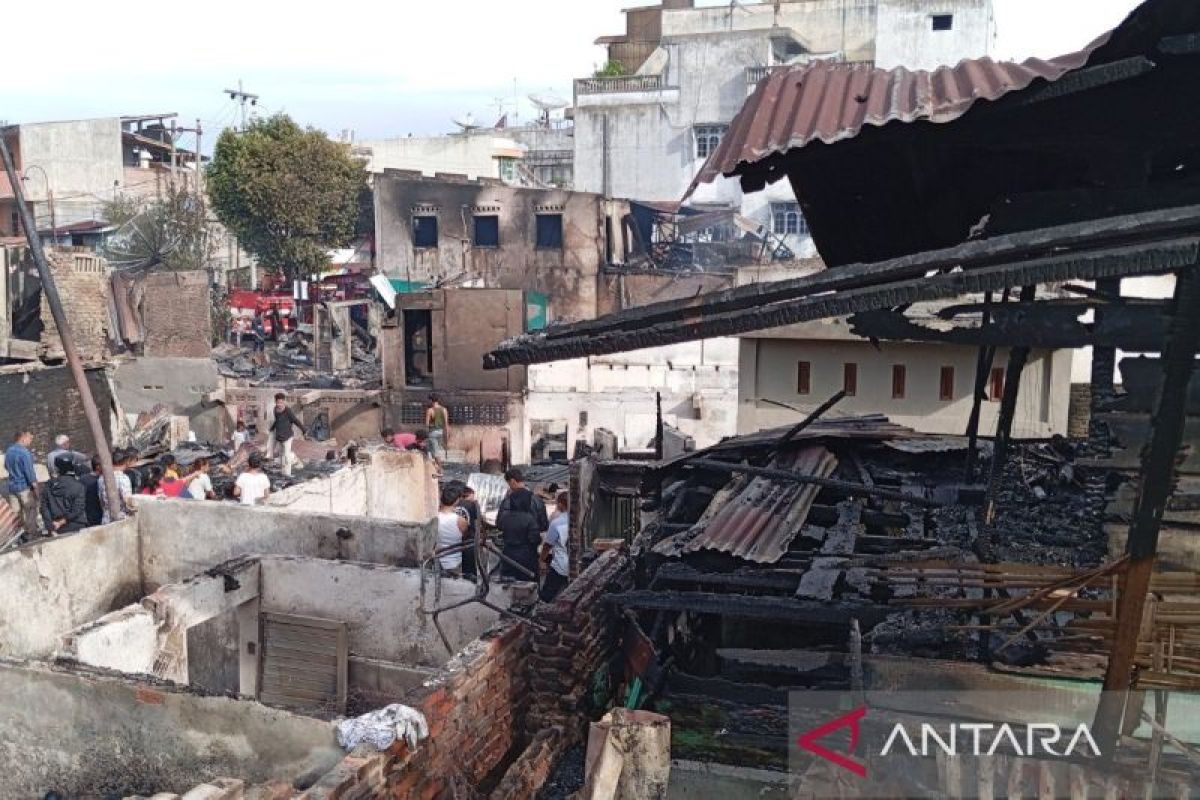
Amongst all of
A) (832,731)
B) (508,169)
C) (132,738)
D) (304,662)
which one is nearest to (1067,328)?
(832,731)

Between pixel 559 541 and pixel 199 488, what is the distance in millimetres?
4912

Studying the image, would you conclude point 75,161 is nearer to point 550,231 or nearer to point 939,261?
point 550,231

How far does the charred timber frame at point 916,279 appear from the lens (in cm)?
356

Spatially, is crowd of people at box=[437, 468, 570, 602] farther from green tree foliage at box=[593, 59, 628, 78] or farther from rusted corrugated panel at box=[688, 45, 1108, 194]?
green tree foliage at box=[593, 59, 628, 78]

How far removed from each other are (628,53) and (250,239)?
Result: 20.7 meters

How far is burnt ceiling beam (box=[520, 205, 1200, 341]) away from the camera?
356 centimetres

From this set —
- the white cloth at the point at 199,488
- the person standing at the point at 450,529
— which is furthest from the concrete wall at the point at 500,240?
the person standing at the point at 450,529

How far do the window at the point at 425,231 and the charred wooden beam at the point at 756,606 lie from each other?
3144 cm

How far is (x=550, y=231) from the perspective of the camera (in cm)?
3553

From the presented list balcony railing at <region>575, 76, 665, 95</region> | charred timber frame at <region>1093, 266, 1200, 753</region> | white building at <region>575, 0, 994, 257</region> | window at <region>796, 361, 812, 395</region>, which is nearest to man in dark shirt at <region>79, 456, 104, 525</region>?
window at <region>796, 361, 812, 395</region>

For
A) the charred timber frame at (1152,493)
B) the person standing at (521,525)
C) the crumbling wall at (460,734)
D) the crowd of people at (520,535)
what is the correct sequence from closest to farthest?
the charred timber frame at (1152,493)
the crumbling wall at (460,734)
the crowd of people at (520,535)
the person standing at (521,525)

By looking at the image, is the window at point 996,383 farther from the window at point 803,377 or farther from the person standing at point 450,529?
the person standing at point 450,529

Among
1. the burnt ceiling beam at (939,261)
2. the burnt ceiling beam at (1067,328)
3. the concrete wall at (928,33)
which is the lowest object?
the burnt ceiling beam at (1067,328)

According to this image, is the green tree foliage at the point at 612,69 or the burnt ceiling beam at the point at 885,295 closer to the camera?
the burnt ceiling beam at the point at 885,295
